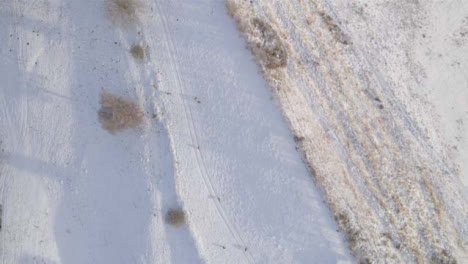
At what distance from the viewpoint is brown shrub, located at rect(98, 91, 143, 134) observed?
1814 cm

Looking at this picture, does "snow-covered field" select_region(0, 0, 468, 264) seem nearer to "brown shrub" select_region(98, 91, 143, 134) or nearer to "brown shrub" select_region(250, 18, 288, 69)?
"brown shrub" select_region(250, 18, 288, 69)

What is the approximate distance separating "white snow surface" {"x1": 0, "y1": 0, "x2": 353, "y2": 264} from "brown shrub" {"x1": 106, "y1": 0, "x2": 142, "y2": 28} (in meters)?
0.28

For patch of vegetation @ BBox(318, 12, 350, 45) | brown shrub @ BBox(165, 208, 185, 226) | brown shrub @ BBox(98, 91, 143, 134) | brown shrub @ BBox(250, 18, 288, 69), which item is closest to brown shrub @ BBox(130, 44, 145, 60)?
brown shrub @ BBox(98, 91, 143, 134)

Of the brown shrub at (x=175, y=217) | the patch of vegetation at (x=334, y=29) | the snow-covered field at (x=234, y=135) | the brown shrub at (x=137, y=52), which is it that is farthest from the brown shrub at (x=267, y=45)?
the brown shrub at (x=175, y=217)

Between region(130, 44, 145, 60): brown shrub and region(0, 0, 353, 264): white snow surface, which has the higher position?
region(130, 44, 145, 60): brown shrub

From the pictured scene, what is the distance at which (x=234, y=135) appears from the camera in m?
18.7

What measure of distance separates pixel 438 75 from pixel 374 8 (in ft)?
13.2

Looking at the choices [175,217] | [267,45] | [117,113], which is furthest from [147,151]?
[267,45]

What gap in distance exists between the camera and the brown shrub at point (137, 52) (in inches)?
734

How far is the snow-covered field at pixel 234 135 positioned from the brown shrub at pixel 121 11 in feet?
0.20

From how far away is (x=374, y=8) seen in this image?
64.2 ft

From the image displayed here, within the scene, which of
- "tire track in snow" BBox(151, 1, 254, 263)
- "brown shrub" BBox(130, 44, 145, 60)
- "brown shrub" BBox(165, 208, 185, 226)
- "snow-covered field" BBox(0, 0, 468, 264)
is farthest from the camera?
"brown shrub" BBox(130, 44, 145, 60)

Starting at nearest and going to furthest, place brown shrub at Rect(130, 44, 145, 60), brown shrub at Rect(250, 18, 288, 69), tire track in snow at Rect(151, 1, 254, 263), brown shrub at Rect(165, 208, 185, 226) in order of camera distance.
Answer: brown shrub at Rect(165, 208, 185, 226) → tire track in snow at Rect(151, 1, 254, 263) → brown shrub at Rect(130, 44, 145, 60) → brown shrub at Rect(250, 18, 288, 69)

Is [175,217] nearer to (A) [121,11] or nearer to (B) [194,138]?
(B) [194,138]
